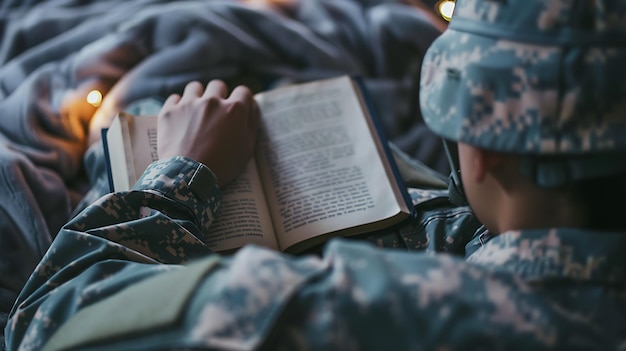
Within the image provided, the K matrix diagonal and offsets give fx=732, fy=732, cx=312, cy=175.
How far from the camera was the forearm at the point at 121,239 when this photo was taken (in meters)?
0.64

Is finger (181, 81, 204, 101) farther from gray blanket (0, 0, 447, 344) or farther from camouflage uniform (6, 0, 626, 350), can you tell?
camouflage uniform (6, 0, 626, 350)

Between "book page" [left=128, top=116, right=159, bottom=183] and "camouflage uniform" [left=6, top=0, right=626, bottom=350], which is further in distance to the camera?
"book page" [left=128, top=116, right=159, bottom=183]

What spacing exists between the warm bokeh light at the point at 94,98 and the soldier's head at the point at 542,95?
0.72m

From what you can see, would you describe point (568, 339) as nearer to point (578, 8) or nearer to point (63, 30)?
point (578, 8)

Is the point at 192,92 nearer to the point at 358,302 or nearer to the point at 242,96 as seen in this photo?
the point at 242,96

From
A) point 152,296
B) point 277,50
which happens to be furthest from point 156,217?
point 277,50

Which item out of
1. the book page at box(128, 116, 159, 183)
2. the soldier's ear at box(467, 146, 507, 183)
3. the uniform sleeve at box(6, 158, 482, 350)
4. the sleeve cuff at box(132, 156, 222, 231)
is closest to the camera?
the uniform sleeve at box(6, 158, 482, 350)

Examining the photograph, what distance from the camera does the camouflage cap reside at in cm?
54

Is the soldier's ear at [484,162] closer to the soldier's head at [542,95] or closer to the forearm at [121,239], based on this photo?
the soldier's head at [542,95]

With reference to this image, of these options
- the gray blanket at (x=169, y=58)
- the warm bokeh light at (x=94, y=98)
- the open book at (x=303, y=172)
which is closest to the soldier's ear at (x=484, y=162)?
the open book at (x=303, y=172)

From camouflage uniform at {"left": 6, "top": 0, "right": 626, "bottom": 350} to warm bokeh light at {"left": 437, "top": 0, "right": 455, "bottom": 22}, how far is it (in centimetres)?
73

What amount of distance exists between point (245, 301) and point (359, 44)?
87 centimetres

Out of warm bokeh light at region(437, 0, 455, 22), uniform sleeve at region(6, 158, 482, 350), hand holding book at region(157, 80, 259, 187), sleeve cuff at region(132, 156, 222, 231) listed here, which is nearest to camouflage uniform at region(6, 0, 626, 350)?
uniform sleeve at region(6, 158, 482, 350)

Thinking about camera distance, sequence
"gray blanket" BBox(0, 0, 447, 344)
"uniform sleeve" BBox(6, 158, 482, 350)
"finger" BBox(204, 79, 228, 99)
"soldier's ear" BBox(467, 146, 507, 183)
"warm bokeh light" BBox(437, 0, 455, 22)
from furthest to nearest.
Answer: "warm bokeh light" BBox(437, 0, 455, 22) < "gray blanket" BBox(0, 0, 447, 344) < "finger" BBox(204, 79, 228, 99) < "soldier's ear" BBox(467, 146, 507, 183) < "uniform sleeve" BBox(6, 158, 482, 350)
